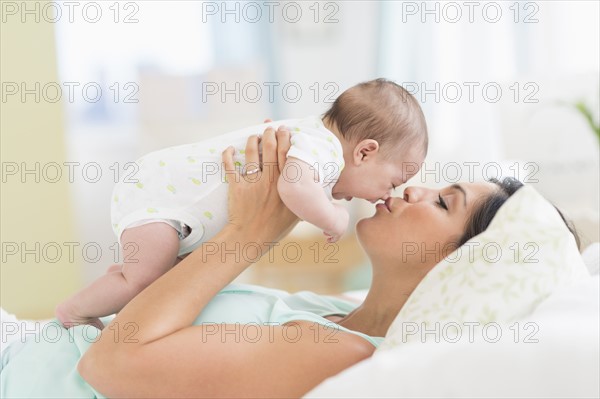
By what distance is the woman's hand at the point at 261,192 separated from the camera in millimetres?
1495

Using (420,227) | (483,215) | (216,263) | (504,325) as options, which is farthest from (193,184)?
(504,325)

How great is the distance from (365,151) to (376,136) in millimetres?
40

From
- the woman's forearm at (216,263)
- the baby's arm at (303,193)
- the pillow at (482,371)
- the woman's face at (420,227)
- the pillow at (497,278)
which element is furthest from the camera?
the woman's face at (420,227)

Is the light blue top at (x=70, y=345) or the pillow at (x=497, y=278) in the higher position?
the pillow at (x=497, y=278)

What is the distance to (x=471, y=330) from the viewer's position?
1173 millimetres

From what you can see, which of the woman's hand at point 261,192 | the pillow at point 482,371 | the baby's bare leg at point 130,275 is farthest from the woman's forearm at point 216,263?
the pillow at point 482,371

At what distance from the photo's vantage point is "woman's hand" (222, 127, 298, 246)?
1.50 metres

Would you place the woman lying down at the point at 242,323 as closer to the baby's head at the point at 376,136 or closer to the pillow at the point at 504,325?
the baby's head at the point at 376,136

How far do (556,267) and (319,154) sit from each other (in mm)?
505

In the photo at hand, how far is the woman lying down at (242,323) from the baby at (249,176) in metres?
0.05

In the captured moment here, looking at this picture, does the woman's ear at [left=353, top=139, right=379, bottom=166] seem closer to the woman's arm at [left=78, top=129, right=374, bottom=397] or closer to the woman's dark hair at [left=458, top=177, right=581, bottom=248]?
the woman's dark hair at [left=458, top=177, right=581, bottom=248]

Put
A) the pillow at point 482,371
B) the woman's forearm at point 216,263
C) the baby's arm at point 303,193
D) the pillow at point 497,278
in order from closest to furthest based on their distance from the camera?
the pillow at point 482,371
the pillow at point 497,278
the woman's forearm at point 216,263
the baby's arm at point 303,193

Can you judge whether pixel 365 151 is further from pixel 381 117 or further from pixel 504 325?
pixel 504 325

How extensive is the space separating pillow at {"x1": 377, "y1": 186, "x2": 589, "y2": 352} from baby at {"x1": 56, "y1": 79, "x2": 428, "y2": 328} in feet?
1.05
